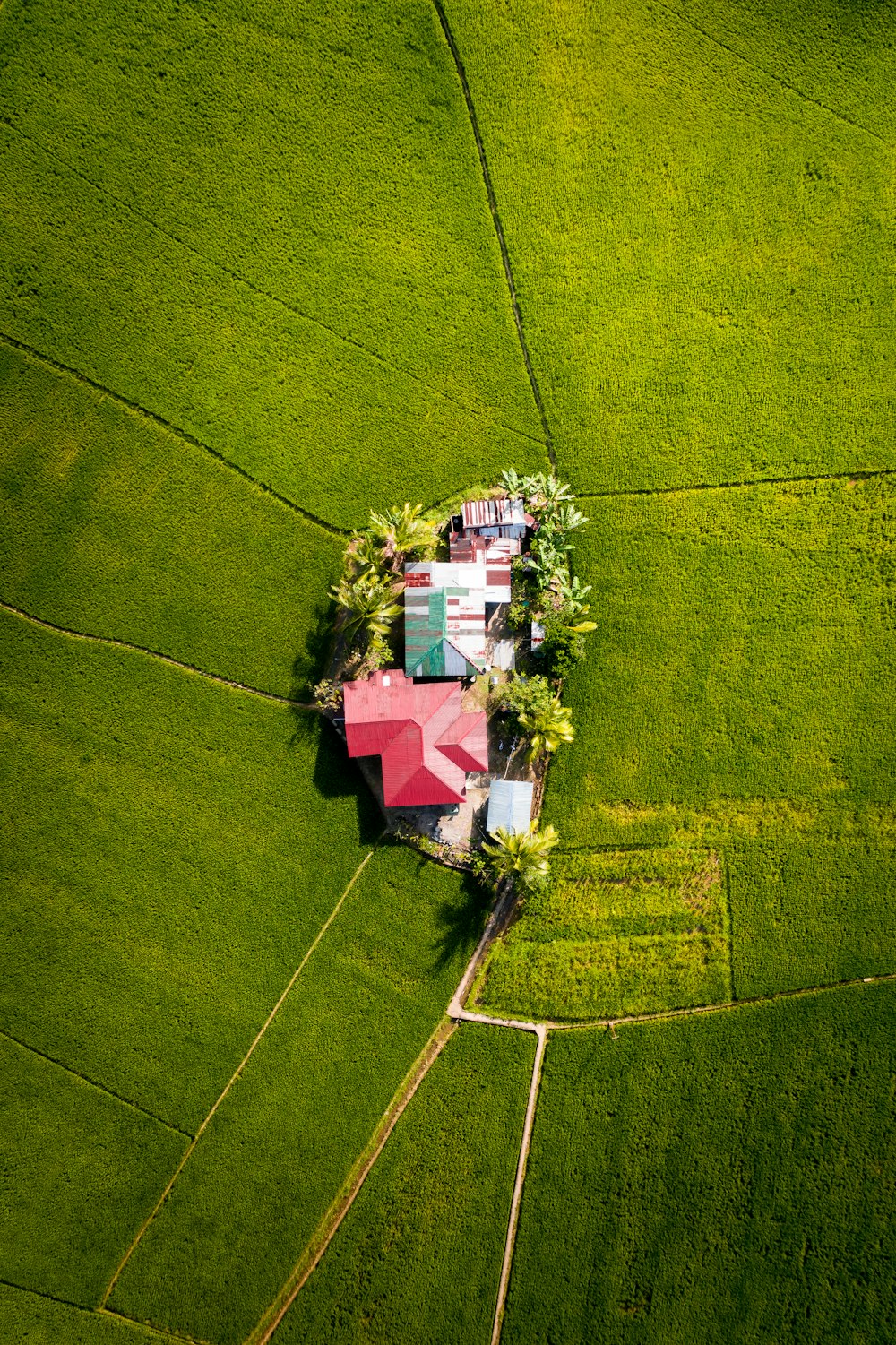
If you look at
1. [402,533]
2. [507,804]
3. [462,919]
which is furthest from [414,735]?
[462,919]

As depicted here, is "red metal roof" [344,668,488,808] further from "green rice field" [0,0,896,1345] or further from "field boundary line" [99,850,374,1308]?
"field boundary line" [99,850,374,1308]

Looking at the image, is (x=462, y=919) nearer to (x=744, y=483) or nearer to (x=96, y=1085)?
(x=96, y=1085)

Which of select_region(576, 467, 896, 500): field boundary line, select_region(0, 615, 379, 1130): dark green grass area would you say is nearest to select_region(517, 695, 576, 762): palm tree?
select_region(0, 615, 379, 1130): dark green grass area

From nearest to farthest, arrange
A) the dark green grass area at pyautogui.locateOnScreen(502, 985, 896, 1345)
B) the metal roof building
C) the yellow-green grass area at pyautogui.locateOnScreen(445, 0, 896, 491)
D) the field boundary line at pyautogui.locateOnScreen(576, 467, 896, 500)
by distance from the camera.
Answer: the metal roof building < the dark green grass area at pyautogui.locateOnScreen(502, 985, 896, 1345) < the yellow-green grass area at pyautogui.locateOnScreen(445, 0, 896, 491) < the field boundary line at pyautogui.locateOnScreen(576, 467, 896, 500)

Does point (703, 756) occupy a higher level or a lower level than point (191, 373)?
lower

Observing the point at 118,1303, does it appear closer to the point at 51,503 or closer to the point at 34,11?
the point at 51,503

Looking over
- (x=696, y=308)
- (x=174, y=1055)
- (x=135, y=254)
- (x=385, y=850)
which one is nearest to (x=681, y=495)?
(x=696, y=308)
